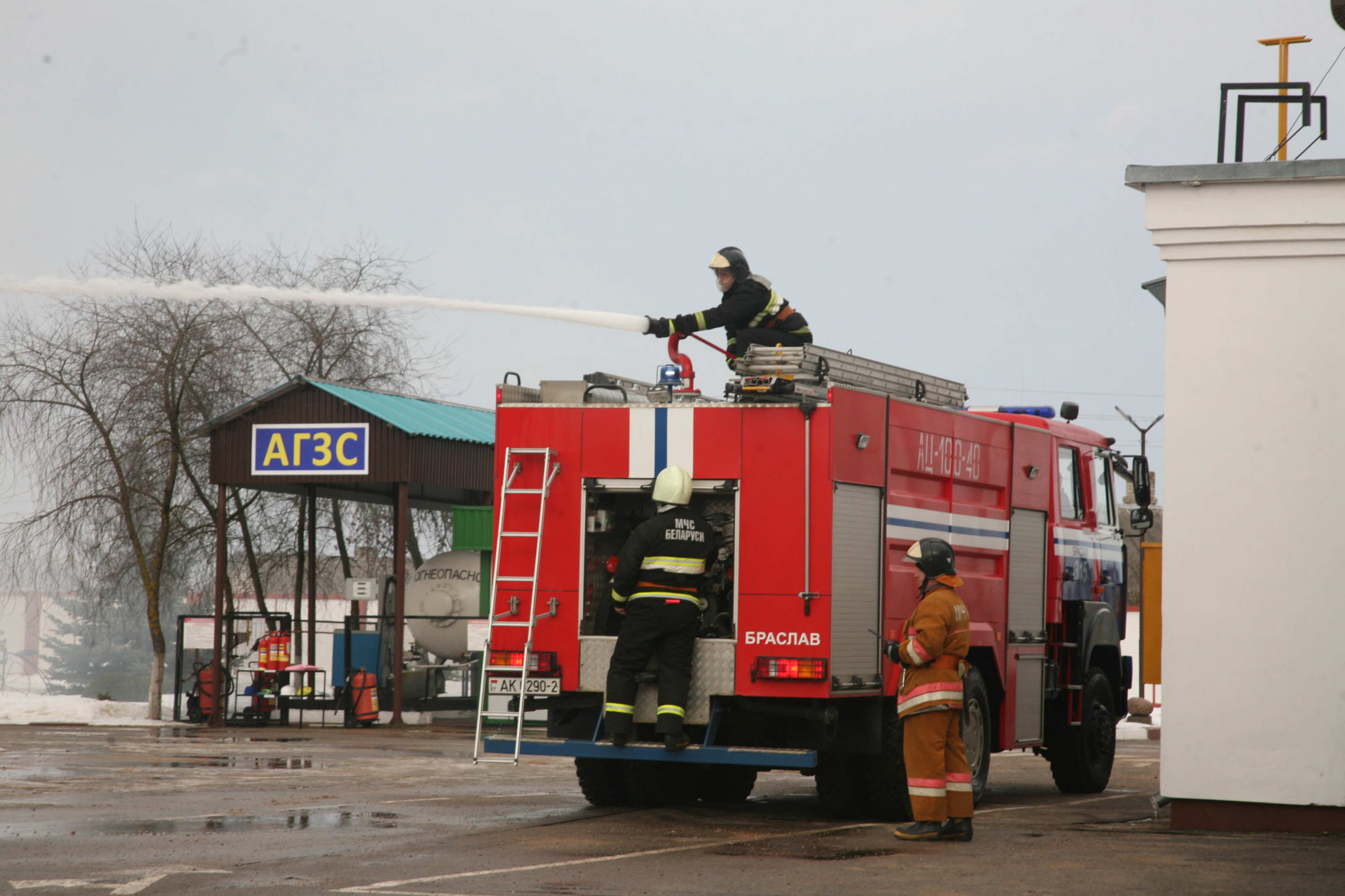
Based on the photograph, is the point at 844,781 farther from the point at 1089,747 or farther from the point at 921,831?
the point at 1089,747

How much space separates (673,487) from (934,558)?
5.63 ft

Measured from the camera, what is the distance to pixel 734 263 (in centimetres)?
1205

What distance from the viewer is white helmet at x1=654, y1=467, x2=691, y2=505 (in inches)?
403

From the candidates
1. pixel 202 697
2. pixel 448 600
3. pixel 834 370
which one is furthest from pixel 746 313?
pixel 202 697

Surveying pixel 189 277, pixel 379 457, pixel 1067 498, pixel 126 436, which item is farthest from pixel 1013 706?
pixel 189 277

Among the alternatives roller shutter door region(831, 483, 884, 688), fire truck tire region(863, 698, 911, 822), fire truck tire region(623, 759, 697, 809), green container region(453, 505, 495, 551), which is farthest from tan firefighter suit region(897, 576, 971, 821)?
green container region(453, 505, 495, 551)

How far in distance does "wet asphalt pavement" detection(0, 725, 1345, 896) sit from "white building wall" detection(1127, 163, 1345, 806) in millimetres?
593

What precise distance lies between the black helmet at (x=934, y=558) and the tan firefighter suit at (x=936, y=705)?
64mm

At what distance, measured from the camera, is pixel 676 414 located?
10555 mm

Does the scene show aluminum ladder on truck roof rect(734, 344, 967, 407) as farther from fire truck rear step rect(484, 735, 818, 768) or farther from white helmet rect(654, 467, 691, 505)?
fire truck rear step rect(484, 735, 818, 768)

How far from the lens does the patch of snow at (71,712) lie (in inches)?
970

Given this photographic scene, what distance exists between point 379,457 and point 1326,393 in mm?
14951

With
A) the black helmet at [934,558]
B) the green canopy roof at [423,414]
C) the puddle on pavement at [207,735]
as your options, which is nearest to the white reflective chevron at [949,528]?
the black helmet at [934,558]

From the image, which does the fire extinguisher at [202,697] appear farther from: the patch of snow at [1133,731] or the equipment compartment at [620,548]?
the equipment compartment at [620,548]
